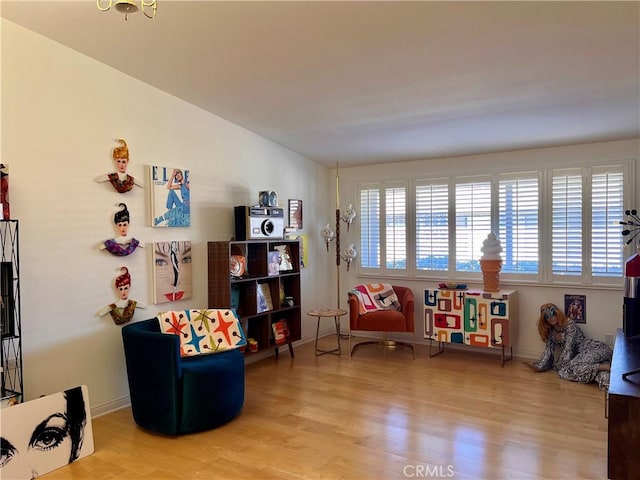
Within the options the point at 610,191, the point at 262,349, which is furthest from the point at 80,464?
the point at 610,191

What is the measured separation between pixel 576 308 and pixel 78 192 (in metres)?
4.78

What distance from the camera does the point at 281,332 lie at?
203 inches

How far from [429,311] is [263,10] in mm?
3648

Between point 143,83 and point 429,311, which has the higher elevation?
point 143,83

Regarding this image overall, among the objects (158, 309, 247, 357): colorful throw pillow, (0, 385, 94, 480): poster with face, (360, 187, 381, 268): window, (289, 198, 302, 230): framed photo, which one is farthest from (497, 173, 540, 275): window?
(0, 385, 94, 480): poster with face

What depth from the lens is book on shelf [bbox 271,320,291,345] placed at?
200 inches

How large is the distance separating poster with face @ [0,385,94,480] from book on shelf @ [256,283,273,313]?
205 centimetres

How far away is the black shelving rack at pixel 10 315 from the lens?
2816 millimetres

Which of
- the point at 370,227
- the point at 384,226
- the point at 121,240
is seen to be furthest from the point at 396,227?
the point at 121,240

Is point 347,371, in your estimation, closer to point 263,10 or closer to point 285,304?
point 285,304

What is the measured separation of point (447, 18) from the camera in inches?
104

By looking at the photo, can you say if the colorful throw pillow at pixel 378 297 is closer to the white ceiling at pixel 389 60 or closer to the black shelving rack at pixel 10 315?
the white ceiling at pixel 389 60

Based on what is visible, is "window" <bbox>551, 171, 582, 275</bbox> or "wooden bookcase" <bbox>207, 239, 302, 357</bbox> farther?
"window" <bbox>551, 171, 582, 275</bbox>

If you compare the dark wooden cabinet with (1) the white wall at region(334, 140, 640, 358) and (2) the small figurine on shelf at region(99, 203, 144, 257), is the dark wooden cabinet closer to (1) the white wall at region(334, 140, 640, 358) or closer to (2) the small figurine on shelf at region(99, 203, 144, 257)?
(1) the white wall at region(334, 140, 640, 358)
